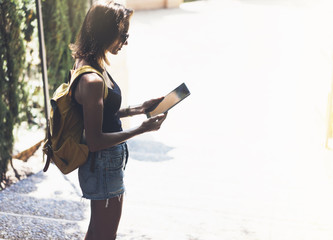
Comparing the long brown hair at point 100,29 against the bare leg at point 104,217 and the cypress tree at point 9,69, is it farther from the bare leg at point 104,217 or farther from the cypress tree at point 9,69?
the cypress tree at point 9,69

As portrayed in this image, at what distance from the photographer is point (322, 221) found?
3.94 m

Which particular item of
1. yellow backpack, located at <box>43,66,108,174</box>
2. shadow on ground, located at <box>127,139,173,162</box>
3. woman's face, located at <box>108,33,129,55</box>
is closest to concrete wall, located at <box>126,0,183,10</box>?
shadow on ground, located at <box>127,139,173,162</box>

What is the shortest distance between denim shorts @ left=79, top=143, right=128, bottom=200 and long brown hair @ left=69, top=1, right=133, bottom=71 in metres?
0.46

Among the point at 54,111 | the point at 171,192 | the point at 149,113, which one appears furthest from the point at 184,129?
the point at 54,111

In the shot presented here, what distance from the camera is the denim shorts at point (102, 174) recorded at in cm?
242

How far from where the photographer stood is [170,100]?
9.12 feet

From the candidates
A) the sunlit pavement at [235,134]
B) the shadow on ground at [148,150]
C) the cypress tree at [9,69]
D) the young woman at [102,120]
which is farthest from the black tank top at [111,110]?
the shadow on ground at [148,150]

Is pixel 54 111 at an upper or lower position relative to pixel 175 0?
upper

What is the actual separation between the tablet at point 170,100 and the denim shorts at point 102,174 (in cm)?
47

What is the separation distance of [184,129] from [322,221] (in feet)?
11.1

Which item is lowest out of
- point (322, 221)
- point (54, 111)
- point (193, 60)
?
point (193, 60)

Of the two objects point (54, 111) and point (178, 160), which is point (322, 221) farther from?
point (54, 111)

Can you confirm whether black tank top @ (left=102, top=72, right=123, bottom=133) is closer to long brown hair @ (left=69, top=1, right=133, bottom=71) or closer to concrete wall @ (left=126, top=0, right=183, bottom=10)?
long brown hair @ (left=69, top=1, right=133, bottom=71)

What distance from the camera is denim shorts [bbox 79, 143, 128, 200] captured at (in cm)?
242
